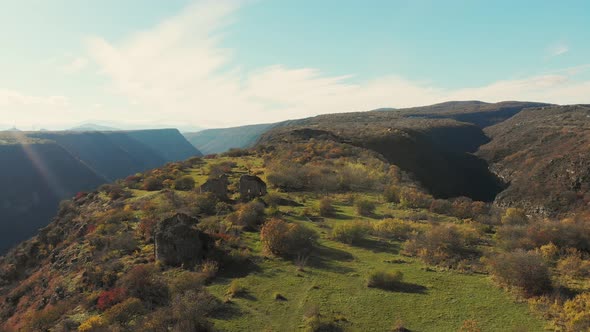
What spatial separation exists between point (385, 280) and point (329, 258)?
3.99 metres

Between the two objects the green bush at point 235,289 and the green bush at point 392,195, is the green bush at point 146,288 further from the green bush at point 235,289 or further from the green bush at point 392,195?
the green bush at point 392,195

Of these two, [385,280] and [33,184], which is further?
[33,184]

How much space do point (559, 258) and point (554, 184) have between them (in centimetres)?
5027

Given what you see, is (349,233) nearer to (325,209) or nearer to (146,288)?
(325,209)

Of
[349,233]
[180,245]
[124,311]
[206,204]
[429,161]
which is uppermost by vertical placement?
[206,204]

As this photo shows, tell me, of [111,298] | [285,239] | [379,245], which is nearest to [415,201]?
[379,245]

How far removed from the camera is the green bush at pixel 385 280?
50.0ft

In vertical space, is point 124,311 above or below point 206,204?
below

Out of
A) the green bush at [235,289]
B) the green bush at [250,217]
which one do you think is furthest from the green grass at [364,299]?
the green bush at [250,217]

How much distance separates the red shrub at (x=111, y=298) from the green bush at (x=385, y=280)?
1086 cm

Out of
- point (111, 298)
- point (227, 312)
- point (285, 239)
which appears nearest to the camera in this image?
point (227, 312)

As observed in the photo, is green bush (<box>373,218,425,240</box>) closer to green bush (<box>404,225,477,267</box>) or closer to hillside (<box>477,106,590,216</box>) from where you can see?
green bush (<box>404,225,477,267</box>)

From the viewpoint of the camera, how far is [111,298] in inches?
578

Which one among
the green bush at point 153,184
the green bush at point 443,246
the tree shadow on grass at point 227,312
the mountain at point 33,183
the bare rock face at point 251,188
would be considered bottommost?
the mountain at point 33,183
